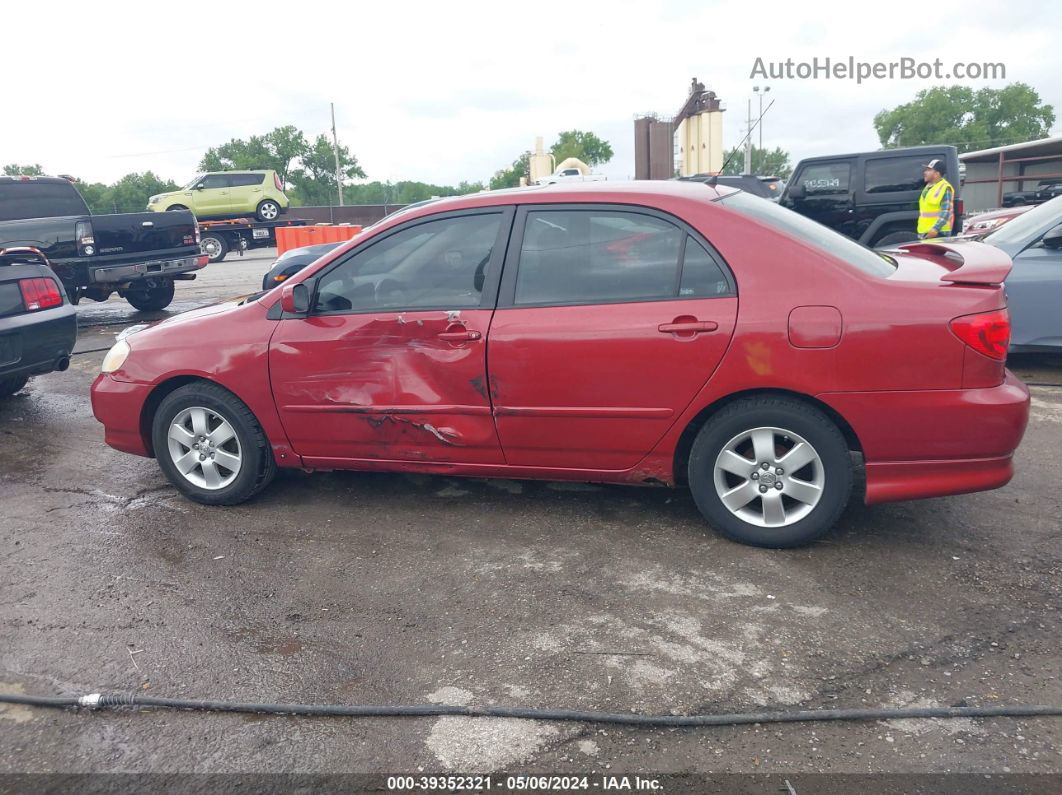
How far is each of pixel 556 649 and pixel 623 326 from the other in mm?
1478

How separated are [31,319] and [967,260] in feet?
21.2

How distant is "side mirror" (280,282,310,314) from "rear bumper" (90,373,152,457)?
100 centimetres

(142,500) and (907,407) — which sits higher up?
(907,407)

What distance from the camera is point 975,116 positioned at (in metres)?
95.0

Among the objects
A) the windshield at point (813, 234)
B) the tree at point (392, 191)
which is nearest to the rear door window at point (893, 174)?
the windshield at point (813, 234)

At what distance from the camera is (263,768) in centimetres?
260

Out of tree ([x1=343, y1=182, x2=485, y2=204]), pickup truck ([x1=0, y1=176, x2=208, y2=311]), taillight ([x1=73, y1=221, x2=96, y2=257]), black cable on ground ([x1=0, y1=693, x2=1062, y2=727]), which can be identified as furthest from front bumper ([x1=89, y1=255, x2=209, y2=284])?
tree ([x1=343, y1=182, x2=485, y2=204])

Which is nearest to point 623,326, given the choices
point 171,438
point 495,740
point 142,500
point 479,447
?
point 479,447

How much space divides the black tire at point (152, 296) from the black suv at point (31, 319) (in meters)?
5.50

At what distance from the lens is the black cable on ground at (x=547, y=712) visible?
269 cm

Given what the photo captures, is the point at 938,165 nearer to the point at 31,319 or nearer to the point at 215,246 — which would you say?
the point at 31,319

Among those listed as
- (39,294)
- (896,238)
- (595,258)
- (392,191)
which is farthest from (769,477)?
(392,191)

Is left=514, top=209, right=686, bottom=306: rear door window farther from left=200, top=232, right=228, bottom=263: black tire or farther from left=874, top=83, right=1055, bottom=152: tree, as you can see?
left=874, top=83, right=1055, bottom=152: tree

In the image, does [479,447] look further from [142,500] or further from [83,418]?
[83,418]
